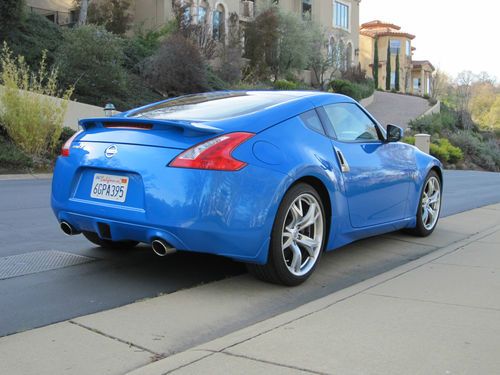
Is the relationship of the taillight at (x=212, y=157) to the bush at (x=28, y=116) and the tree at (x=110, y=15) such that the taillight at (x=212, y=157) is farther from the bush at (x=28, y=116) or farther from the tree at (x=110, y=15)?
the tree at (x=110, y=15)

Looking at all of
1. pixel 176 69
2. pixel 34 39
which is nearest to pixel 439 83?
pixel 176 69

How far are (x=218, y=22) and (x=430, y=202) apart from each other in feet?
99.4

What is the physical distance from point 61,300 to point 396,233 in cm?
442

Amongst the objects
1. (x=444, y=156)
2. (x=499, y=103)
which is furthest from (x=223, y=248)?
(x=499, y=103)

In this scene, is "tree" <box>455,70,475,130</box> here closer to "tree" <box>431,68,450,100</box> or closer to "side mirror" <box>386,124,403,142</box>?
"tree" <box>431,68,450,100</box>

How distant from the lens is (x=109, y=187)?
452 centimetres

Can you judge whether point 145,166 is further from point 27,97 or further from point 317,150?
point 27,97

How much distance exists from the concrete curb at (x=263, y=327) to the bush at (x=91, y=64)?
1693cm

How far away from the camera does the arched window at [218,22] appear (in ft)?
109

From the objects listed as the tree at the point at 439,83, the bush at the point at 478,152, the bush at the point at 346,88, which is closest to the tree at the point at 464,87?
the tree at the point at 439,83

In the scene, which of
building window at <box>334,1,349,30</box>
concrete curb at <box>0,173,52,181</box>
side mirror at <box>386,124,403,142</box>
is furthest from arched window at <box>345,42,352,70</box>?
side mirror at <box>386,124,403,142</box>

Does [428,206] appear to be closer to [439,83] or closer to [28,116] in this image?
[28,116]

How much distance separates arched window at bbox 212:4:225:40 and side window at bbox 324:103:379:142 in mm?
27714

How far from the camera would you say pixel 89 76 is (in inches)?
809
